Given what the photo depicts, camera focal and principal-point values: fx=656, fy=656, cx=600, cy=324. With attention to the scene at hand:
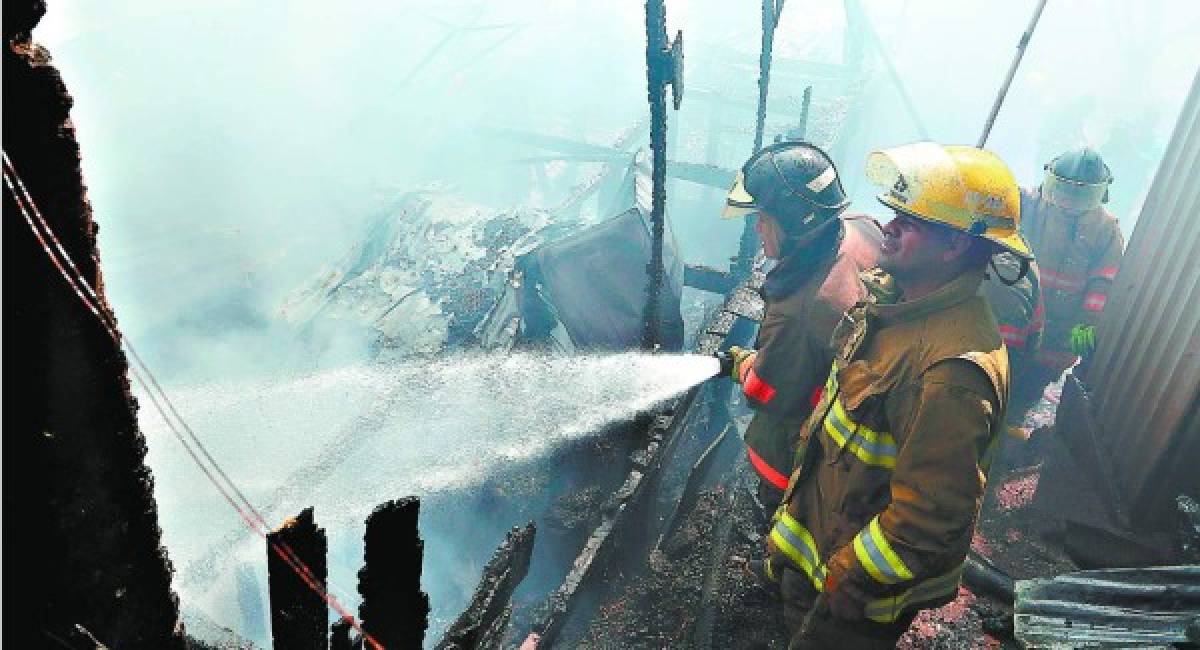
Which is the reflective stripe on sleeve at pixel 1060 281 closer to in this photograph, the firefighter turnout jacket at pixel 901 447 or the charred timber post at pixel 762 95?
the charred timber post at pixel 762 95

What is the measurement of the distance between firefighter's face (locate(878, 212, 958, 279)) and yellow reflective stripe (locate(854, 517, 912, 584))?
100cm

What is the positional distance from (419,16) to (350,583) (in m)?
21.5

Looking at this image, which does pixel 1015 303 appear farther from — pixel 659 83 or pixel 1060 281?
pixel 659 83

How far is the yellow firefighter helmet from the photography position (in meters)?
2.54

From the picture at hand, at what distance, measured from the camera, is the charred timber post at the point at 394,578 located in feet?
4.12

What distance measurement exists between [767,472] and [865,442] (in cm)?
136

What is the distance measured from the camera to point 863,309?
2912 millimetres

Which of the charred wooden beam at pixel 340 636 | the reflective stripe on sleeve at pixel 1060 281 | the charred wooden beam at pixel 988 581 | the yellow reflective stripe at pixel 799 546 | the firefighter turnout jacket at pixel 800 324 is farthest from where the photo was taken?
the reflective stripe on sleeve at pixel 1060 281

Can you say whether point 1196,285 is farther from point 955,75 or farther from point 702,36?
point 702,36

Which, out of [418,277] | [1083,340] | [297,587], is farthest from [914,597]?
[418,277]

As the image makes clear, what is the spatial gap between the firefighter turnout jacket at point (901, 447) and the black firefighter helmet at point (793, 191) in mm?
738

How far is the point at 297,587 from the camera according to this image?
4.18ft

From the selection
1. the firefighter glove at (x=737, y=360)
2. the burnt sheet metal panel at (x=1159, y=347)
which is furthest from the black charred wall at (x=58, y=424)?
the burnt sheet metal panel at (x=1159, y=347)

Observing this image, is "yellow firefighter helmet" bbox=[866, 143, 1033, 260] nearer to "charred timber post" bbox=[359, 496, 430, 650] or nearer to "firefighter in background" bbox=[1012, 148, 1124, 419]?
"charred timber post" bbox=[359, 496, 430, 650]
